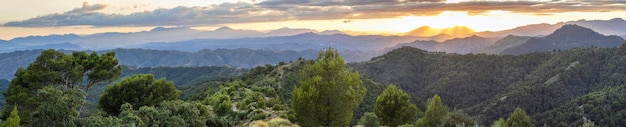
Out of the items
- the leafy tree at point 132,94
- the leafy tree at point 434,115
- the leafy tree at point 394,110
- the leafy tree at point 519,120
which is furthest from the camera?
the leafy tree at point 519,120

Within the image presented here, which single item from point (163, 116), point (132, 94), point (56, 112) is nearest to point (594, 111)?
point (132, 94)

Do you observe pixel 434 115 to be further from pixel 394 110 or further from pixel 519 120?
pixel 519 120

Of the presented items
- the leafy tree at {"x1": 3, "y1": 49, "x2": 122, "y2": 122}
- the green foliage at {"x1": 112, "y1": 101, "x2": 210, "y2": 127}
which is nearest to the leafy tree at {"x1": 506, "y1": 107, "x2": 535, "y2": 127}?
the green foliage at {"x1": 112, "y1": 101, "x2": 210, "y2": 127}

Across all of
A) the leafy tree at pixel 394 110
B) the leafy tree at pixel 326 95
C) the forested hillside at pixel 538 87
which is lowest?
the forested hillside at pixel 538 87

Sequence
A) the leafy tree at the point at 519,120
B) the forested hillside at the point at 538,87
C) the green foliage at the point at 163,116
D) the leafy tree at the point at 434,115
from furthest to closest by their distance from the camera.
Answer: the forested hillside at the point at 538,87
the leafy tree at the point at 519,120
the leafy tree at the point at 434,115
the green foliage at the point at 163,116

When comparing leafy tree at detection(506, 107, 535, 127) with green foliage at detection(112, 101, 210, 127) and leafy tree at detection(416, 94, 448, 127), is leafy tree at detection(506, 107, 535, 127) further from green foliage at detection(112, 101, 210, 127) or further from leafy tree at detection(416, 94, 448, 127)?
green foliage at detection(112, 101, 210, 127)

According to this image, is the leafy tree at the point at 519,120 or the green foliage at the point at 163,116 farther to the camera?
the leafy tree at the point at 519,120

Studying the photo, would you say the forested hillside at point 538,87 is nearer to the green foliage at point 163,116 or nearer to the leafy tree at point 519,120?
the leafy tree at point 519,120

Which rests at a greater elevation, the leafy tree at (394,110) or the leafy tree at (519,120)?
the leafy tree at (394,110)

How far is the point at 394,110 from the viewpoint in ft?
138

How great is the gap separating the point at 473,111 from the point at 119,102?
15248 cm

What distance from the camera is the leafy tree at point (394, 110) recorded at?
41.8 metres

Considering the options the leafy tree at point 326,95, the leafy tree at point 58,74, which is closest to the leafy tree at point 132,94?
the leafy tree at point 58,74

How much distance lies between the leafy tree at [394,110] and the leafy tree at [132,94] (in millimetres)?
21417
